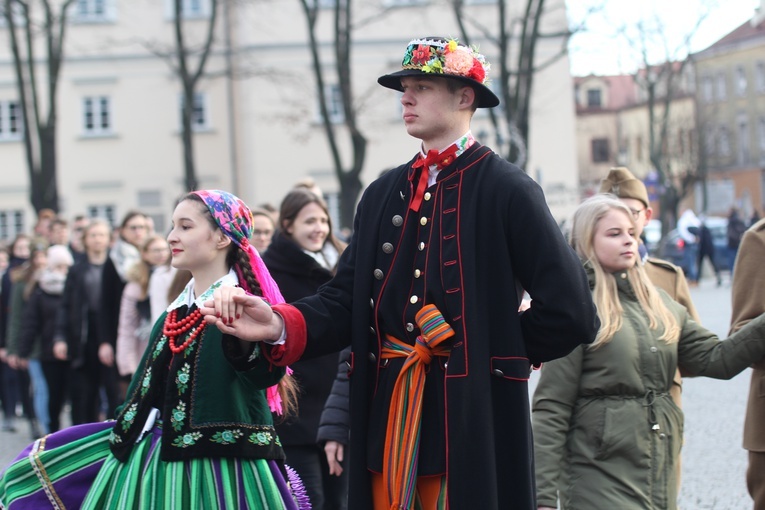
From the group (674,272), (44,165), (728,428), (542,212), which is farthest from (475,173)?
(44,165)

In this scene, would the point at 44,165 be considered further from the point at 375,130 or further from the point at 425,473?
the point at 425,473

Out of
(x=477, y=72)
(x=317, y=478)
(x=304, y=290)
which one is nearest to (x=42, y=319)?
(x=304, y=290)

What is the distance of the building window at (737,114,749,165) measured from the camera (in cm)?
7319

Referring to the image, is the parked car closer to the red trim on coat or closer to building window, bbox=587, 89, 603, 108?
the red trim on coat

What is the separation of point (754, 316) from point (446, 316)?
195 cm

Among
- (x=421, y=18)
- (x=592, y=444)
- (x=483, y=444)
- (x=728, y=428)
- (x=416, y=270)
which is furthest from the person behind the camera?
(x=421, y=18)

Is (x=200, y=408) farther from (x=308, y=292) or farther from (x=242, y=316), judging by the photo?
(x=308, y=292)

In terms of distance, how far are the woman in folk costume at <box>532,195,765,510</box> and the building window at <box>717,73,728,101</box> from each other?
240 ft

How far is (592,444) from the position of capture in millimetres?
4828

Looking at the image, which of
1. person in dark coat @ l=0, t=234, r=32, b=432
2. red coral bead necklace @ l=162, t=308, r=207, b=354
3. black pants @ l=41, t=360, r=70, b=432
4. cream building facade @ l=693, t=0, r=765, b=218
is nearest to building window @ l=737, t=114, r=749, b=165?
cream building facade @ l=693, t=0, r=765, b=218

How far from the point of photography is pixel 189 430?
4316 millimetres

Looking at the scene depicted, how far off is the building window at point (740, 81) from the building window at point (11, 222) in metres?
49.4

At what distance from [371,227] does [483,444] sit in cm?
82

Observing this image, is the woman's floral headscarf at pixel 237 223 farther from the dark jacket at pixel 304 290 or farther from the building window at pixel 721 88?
the building window at pixel 721 88
